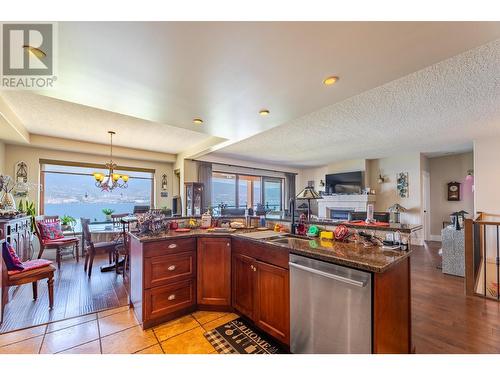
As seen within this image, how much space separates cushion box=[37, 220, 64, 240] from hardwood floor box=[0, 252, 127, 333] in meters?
0.82

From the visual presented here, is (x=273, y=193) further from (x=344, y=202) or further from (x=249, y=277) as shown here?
(x=249, y=277)

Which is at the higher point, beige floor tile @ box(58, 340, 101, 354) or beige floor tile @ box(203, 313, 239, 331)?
beige floor tile @ box(58, 340, 101, 354)

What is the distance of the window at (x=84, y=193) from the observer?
4887 mm

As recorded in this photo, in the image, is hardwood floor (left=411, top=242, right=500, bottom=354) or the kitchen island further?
hardwood floor (left=411, top=242, right=500, bottom=354)

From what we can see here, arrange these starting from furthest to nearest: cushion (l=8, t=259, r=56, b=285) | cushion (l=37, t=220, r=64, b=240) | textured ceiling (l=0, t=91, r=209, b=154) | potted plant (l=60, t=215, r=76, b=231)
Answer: potted plant (l=60, t=215, r=76, b=231), cushion (l=37, t=220, r=64, b=240), textured ceiling (l=0, t=91, r=209, b=154), cushion (l=8, t=259, r=56, b=285)

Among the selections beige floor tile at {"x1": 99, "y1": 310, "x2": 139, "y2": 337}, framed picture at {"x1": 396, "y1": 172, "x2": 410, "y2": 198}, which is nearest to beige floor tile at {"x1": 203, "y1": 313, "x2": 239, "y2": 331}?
beige floor tile at {"x1": 99, "y1": 310, "x2": 139, "y2": 337}

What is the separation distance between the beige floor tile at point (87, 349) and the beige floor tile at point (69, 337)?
0.06 m

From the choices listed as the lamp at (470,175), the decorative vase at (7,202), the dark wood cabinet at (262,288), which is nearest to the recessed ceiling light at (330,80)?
the dark wood cabinet at (262,288)

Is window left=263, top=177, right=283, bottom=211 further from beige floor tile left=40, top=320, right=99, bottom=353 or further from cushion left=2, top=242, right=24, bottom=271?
cushion left=2, top=242, right=24, bottom=271

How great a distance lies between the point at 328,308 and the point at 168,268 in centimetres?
160

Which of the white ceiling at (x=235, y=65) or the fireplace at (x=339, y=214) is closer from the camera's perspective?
the white ceiling at (x=235, y=65)

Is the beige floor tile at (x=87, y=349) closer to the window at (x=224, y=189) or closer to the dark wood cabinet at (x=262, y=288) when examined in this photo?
the dark wood cabinet at (x=262, y=288)

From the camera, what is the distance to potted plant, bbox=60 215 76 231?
487 centimetres
